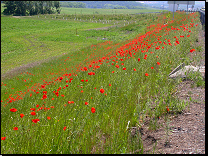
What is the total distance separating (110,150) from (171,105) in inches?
58.9

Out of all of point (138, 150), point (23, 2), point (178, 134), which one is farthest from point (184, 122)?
point (23, 2)

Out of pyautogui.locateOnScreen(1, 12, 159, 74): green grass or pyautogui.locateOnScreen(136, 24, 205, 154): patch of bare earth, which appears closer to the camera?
pyautogui.locateOnScreen(136, 24, 205, 154): patch of bare earth

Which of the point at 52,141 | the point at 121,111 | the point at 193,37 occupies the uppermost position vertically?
the point at 193,37

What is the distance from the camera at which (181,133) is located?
117 inches

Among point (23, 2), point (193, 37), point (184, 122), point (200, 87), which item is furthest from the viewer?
point (23, 2)

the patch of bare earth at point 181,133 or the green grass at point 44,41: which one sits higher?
the green grass at point 44,41

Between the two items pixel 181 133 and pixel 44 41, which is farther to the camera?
pixel 44 41

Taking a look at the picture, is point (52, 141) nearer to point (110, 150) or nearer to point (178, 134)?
point (110, 150)

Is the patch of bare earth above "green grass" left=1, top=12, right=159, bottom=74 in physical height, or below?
below

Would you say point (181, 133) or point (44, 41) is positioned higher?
point (44, 41)

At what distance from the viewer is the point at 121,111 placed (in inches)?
143

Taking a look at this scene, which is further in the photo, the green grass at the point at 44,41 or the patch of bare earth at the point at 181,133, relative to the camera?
the green grass at the point at 44,41

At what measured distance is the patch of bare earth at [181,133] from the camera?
264 centimetres

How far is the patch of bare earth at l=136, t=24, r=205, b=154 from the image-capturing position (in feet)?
8.66
